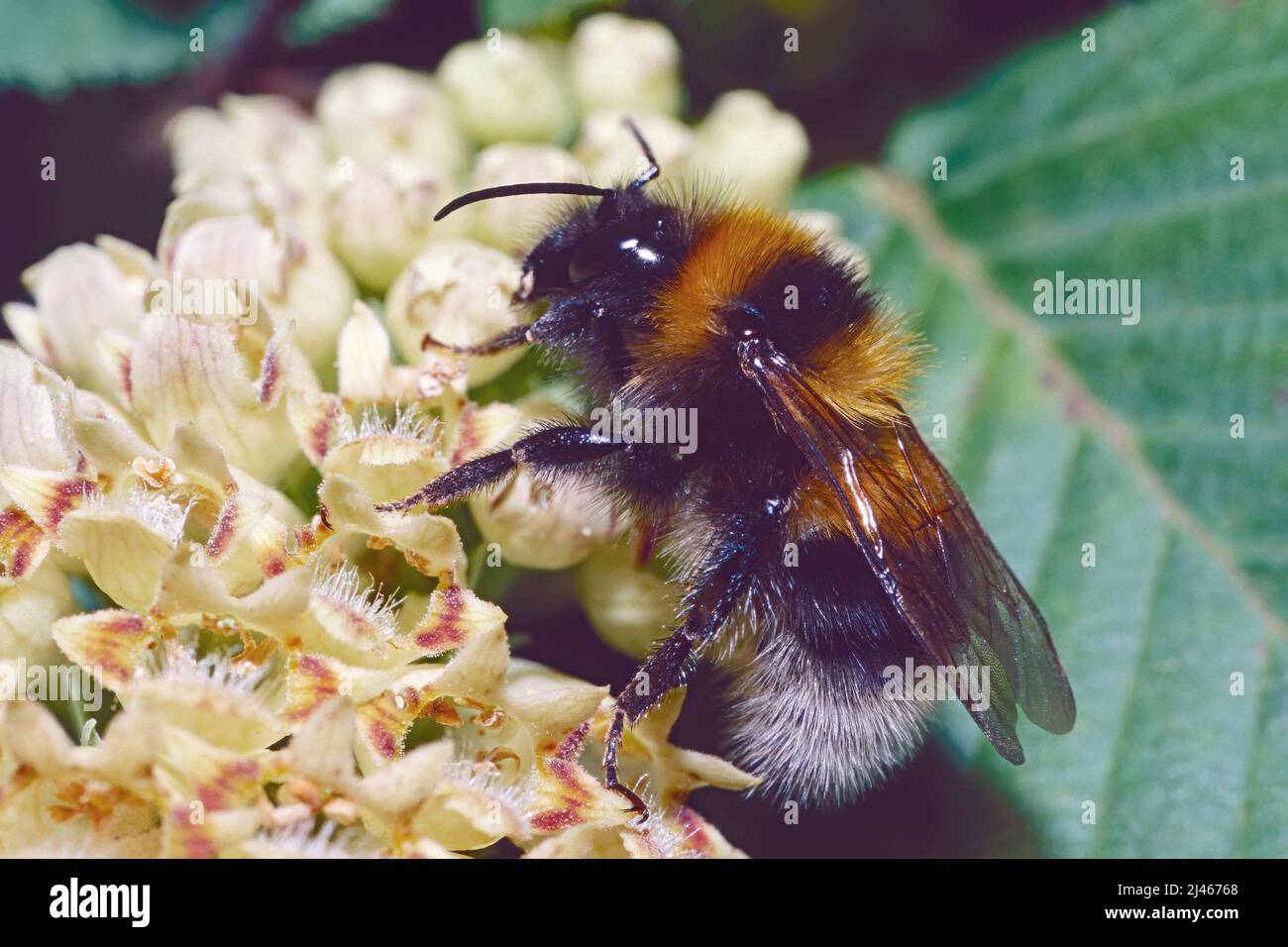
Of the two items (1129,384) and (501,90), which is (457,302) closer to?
(501,90)

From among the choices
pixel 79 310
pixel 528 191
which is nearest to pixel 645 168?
pixel 528 191

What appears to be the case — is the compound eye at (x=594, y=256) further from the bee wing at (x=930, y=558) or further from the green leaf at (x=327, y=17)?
the green leaf at (x=327, y=17)

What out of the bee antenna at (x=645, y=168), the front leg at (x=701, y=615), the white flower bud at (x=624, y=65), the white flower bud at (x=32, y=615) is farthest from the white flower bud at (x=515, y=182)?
the white flower bud at (x=32, y=615)

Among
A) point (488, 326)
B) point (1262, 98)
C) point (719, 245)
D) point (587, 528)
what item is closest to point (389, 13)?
point (488, 326)

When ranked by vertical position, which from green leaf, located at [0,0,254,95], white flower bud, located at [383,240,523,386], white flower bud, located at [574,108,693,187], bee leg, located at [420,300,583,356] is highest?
green leaf, located at [0,0,254,95]

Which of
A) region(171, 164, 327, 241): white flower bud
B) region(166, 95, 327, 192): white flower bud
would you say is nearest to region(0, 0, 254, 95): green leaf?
region(166, 95, 327, 192): white flower bud

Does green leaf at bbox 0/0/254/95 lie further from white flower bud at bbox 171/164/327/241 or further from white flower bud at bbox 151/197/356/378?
white flower bud at bbox 151/197/356/378
